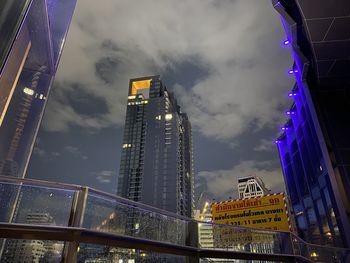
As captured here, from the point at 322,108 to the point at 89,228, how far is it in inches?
464

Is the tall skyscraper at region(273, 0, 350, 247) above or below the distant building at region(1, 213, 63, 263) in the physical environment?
above

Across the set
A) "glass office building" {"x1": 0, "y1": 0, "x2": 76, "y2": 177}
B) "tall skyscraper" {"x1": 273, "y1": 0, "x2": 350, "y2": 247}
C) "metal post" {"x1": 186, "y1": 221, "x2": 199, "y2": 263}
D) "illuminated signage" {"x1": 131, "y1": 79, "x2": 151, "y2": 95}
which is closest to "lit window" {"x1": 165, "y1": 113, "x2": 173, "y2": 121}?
"illuminated signage" {"x1": 131, "y1": 79, "x2": 151, "y2": 95}

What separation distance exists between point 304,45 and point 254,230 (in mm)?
9559

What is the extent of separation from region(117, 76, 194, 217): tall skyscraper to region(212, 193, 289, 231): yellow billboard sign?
9638 centimetres

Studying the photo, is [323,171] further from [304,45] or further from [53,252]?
[53,252]

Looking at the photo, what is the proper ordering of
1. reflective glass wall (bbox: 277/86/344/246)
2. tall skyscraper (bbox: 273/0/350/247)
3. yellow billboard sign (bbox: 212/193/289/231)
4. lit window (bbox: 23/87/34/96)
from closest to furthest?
lit window (bbox: 23/87/34/96) < yellow billboard sign (bbox: 212/193/289/231) < tall skyscraper (bbox: 273/0/350/247) < reflective glass wall (bbox: 277/86/344/246)

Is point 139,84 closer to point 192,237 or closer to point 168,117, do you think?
point 168,117

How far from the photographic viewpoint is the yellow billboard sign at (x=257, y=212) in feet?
25.6

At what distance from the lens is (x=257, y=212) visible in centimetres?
816

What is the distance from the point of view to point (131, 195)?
109 meters

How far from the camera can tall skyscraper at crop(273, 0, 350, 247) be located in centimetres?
930

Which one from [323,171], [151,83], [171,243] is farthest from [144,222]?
[151,83]

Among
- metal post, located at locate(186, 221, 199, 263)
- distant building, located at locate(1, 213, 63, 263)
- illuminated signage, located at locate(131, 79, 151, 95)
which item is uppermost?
illuminated signage, located at locate(131, 79, 151, 95)

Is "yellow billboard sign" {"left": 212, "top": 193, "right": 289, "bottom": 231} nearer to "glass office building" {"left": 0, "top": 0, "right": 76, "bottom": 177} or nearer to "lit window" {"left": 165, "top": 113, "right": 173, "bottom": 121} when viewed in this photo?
"glass office building" {"left": 0, "top": 0, "right": 76, "bottom": 177}
